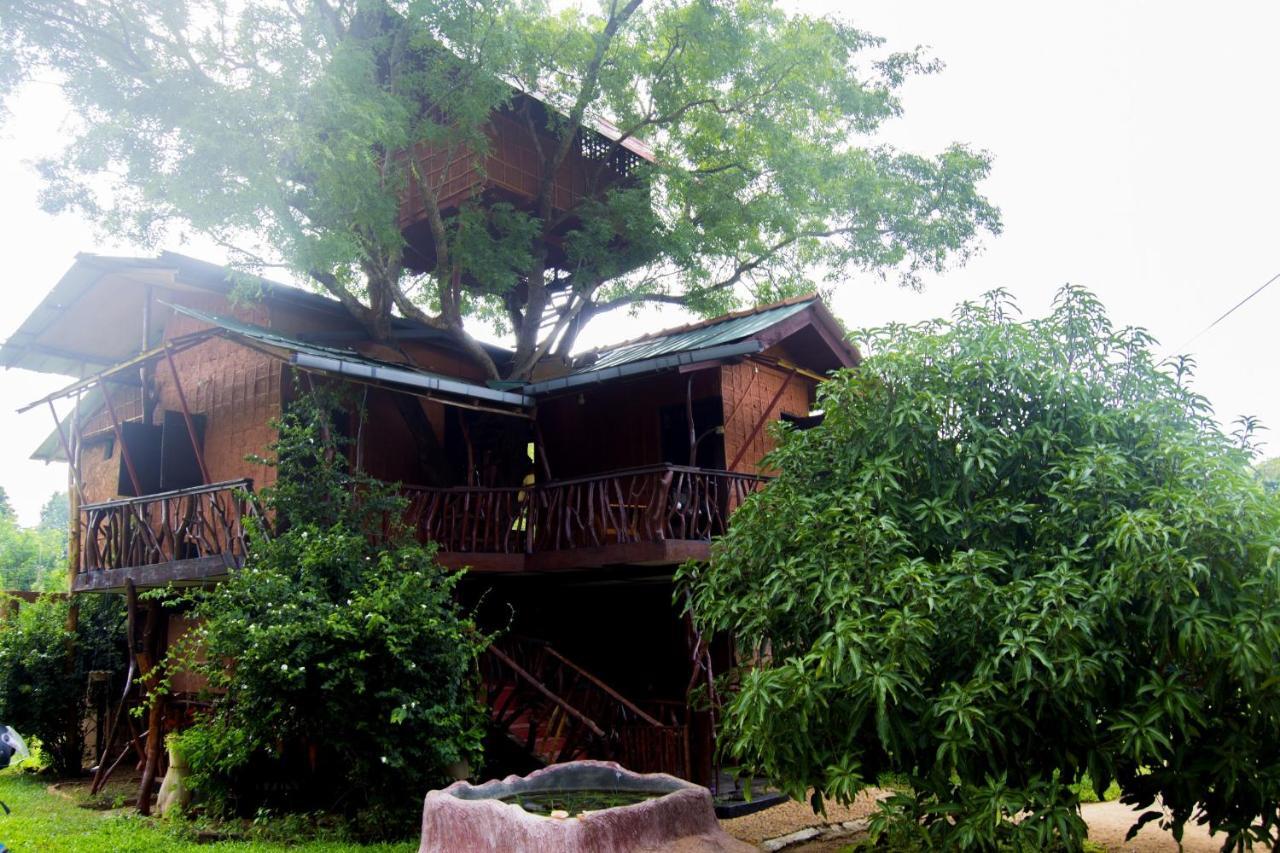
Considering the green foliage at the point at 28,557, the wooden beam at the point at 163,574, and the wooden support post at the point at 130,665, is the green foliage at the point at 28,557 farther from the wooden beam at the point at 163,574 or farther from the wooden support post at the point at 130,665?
the wooden beam at the point at 163,574

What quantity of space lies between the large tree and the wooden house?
4.00 ft

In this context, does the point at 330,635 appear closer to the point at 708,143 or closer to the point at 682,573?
the point at 682,573

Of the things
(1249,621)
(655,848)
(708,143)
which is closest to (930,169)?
(708,143)

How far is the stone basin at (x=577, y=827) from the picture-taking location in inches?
211

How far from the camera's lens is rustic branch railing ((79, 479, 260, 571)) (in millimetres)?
10383

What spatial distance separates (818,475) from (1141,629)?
2.39 m

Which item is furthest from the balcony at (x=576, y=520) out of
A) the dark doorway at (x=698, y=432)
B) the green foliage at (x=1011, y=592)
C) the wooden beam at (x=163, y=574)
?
the green foliage at (x=1011, y=592)

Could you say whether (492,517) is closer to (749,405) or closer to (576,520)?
(576,520)

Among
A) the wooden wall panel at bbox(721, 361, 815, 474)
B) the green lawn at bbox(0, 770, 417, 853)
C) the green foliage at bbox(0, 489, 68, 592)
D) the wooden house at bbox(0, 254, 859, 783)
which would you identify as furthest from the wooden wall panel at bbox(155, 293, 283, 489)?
the green foliage at bbox(0, 489, 68, 592)

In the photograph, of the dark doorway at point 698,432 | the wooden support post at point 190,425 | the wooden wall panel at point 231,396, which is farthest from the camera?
the dark doorway at point 698,432

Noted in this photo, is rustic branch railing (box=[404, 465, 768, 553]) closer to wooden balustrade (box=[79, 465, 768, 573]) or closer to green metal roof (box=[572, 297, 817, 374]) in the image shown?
wooden balustrade (box=[79, 465, 768, 573])

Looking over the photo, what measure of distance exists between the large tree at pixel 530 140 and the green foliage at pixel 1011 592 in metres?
7.03

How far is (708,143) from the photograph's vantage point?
581 inches

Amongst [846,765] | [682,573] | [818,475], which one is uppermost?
[818,475]
